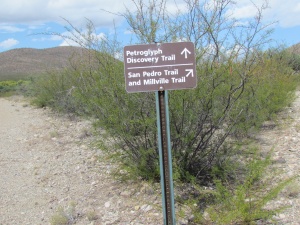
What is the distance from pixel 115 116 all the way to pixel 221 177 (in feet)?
5.48

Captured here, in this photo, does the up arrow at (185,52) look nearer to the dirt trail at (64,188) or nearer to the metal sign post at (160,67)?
the metal sign post at (160,67)

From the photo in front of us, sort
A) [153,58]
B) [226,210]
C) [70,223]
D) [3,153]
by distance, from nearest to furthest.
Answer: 1. [153,58]
2. [226,210]
3. [70,223]
4. [3,153]

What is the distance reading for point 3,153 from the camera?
904 centimetres

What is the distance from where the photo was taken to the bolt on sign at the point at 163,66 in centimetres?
370

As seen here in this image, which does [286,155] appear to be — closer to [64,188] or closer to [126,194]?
[126,194]

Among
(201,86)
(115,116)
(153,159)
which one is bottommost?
(153,159)

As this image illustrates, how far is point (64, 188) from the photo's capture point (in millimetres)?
6492

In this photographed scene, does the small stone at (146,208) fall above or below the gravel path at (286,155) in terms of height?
below

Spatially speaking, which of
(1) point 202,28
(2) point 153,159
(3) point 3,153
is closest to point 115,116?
(2) point 153,159

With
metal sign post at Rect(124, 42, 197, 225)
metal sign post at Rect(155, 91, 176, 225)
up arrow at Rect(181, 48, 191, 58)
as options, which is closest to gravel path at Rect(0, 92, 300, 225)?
metal sign post at Rect(155, 91, 176, 225)

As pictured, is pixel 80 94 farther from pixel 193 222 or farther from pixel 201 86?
pixel 193 222

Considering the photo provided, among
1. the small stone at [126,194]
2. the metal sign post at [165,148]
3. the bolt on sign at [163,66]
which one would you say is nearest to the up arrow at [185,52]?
the bolt on sign at [163,66]

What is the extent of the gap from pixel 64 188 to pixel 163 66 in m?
3.51

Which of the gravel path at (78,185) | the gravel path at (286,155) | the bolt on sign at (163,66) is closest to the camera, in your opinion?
the bolt on sign at (163,66)
